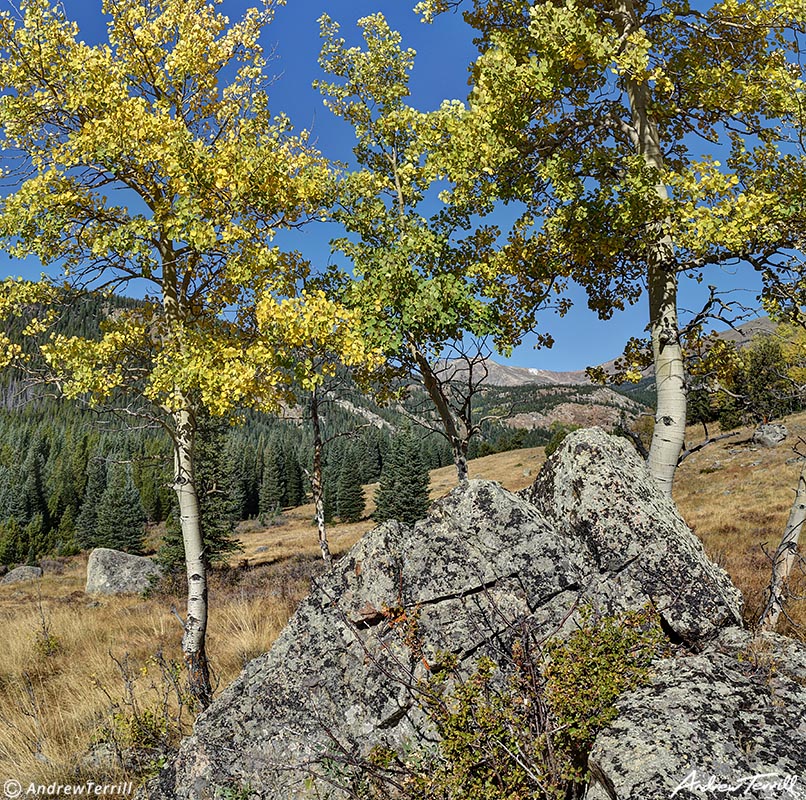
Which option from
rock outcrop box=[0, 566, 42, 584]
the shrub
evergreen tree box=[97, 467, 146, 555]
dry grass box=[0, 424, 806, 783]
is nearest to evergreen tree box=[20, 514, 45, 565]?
evergreen tree box=[97, 467, 146, 555]

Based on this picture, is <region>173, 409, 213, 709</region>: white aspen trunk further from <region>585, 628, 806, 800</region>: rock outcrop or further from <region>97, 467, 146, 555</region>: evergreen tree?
<region>97, 467, 146, 555</region>: evergreen tree

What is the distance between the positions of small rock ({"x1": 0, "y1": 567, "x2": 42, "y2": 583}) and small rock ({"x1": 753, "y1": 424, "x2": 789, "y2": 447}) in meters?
66.1

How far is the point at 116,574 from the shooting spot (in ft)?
93.2

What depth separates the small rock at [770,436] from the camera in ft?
153

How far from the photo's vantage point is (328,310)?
607cm

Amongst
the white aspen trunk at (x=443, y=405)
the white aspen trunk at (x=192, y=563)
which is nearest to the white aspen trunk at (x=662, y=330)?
the white aspen trunk at (x=443, y=405)

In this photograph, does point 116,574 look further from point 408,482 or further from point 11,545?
point 11,545

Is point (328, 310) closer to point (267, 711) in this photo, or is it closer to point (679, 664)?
point (267, 711)

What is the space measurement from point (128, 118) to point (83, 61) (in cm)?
108

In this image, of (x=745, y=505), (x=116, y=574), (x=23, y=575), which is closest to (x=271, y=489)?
(x=23, y=575)

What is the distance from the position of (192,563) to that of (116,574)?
2606 centimetres

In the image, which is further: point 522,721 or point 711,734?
point 522,721

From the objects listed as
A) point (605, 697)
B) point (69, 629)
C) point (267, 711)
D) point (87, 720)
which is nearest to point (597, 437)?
point (605, 697)

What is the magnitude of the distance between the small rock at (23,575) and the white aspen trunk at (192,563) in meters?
47.2
